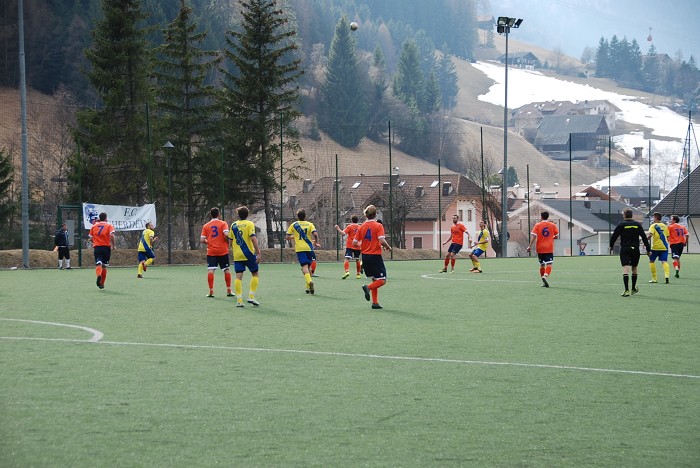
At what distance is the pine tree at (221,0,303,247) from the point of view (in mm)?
53312

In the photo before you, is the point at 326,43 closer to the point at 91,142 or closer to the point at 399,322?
the point at 91,142

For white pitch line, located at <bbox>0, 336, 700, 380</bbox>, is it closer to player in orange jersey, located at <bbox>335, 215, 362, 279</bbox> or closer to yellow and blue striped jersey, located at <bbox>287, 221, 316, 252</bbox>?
yellow and blue striped jersey, located at <bbox>287, 221, 316, 252</bbox>

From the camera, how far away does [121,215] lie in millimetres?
40781

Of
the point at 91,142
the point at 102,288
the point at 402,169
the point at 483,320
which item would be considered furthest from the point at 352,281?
the point at 402,169

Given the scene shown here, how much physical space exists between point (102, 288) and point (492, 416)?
17.8m

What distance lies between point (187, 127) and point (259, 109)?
494 cm

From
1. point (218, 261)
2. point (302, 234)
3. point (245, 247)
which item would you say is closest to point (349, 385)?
point (245, 247)

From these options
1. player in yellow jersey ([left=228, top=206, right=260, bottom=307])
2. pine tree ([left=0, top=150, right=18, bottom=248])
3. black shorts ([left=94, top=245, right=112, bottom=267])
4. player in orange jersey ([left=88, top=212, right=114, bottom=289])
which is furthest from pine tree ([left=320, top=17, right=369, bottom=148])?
player in yellow jersey ([left=228, top=206, right=260, bottom=307])

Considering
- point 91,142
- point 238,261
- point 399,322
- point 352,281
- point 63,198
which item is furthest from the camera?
point 63,198

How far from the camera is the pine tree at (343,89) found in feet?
442

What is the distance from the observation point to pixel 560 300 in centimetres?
2094

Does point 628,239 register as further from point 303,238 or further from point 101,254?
point 101,254

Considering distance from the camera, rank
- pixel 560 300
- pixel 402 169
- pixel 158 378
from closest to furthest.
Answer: pixel 158 378, pixel 560 300, pixel 402 169

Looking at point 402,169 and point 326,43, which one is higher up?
point 326,43
